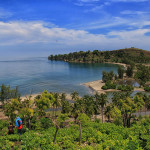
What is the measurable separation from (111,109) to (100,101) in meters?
4.86

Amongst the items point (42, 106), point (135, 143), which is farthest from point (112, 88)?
point (135, 143)

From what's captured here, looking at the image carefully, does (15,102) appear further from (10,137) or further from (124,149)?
(124,149)

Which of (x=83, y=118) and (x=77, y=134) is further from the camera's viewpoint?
(x=83, y=118)

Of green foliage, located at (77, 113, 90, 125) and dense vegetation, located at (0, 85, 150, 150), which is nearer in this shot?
dense vegetation, located at (0, 85, 150, 150)

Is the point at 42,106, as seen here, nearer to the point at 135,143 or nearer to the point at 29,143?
the point at 29,143

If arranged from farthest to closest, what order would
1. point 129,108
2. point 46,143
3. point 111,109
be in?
point 111,109
point 129,108
point 46,143

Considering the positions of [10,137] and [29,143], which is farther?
[10,137]

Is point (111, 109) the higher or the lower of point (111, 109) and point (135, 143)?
the lower

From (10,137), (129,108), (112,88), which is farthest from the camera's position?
(112,88)

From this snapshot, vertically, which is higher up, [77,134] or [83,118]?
[83,118]

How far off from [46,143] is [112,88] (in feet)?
Result: 300

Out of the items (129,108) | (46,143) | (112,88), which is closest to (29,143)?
(46,143)

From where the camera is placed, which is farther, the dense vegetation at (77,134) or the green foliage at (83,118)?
the green foliage at (83,118)

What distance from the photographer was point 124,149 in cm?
2020
